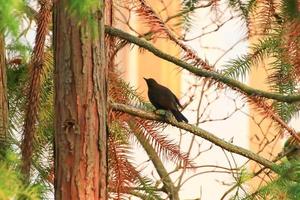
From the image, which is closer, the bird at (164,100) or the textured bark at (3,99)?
the textured bark at (3,99)

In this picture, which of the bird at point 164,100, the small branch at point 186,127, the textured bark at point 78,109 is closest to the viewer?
the textured bark at point 78,109

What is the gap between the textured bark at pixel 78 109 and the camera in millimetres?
921

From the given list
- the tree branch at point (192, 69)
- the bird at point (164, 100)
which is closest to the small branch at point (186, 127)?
the tree branch at point (192, 69)

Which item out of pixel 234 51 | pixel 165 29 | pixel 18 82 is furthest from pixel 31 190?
pixel 234 51

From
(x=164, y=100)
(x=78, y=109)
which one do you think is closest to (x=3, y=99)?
(x=78, y=109)

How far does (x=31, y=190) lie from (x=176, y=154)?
0.67 metres

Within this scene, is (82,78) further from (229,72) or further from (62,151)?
(229,72)

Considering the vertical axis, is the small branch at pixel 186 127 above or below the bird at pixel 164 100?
below

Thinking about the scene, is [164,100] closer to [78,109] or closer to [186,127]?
[186,127]

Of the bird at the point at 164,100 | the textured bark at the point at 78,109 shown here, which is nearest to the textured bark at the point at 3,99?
the textured bark at the point at 78,109

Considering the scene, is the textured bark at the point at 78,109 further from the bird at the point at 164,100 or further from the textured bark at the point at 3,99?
the bird at the point at 164,100

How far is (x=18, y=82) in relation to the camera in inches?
51.0

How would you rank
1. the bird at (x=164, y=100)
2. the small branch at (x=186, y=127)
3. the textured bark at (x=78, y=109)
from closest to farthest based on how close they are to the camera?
the textured bark at (x=78, y=109), the small branch at (x=186, y=127), the bird at (x=164, y=100)

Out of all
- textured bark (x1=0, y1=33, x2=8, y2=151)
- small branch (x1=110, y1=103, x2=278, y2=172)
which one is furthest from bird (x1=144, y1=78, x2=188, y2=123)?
textured bark (x1=0, y1=33, x2=8, y2=151)
